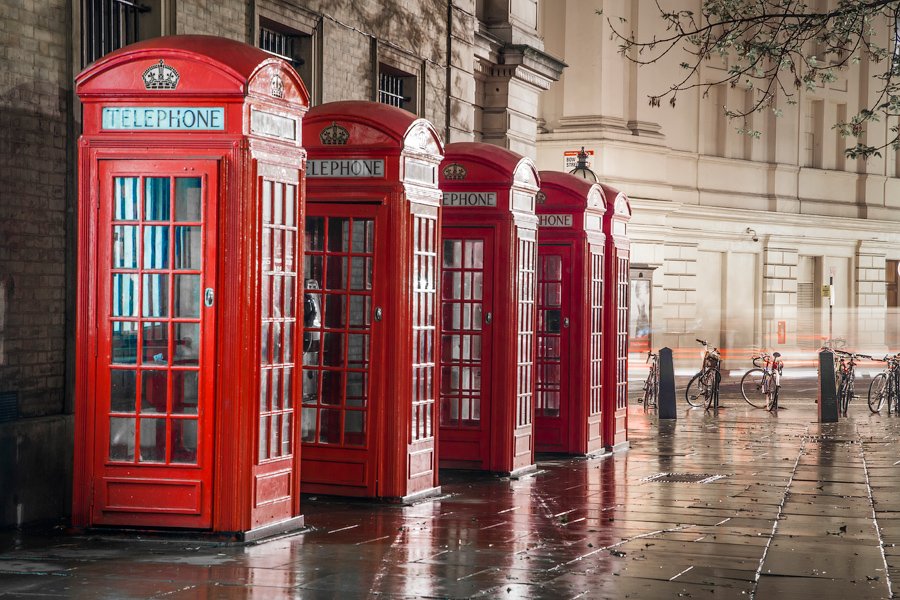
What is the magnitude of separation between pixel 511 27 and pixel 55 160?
12.9 m

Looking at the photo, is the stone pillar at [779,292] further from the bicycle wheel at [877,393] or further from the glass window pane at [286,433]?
the glass window pane at [286,433]

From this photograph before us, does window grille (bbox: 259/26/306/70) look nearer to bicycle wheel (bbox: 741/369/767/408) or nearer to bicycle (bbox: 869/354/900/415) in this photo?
bicycle wheel (bbox: 741/369/767/408)

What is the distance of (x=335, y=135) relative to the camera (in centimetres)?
1005

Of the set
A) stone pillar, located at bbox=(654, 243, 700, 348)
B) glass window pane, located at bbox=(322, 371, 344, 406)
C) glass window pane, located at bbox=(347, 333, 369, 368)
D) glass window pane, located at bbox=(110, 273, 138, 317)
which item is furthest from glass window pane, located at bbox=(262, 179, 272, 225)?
stone pillar, located at bbox=(654, 243, 700, 348)

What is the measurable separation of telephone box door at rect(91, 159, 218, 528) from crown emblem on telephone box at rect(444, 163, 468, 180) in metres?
4.08

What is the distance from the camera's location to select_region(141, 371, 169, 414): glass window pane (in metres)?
8.30

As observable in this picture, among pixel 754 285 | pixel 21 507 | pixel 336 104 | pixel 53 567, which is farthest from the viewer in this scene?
pixel 754 285

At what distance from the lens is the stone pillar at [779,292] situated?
37031 mm

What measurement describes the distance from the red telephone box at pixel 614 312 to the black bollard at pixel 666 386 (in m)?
3.90

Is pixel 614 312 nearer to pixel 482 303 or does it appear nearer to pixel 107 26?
pixel 482 303

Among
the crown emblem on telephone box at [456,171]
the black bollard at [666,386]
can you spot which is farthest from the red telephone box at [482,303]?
the black bollard at [666,386]

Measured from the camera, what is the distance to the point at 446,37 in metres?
17.5

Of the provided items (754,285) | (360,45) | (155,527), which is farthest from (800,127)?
(155,527)

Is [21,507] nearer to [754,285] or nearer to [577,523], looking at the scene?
[577,523]
